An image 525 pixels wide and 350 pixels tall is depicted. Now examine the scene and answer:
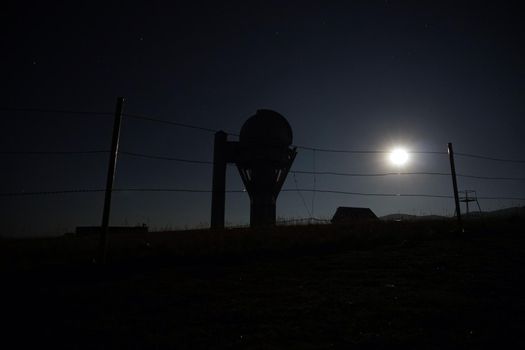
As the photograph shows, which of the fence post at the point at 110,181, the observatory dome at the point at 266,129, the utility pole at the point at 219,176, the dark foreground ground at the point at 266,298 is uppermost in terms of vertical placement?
the observatory dome at the point at 266,129

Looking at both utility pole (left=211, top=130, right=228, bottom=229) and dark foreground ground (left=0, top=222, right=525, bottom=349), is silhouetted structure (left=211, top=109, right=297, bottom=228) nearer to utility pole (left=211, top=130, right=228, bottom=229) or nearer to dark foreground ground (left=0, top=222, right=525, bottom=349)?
utility pole (left=211, top=130, right=228, bottom=229)

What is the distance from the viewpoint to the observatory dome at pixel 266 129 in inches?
872

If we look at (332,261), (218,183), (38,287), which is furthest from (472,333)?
(218,183)

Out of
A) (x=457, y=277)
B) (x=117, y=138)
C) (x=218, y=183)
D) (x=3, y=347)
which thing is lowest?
(x=3, y=347)

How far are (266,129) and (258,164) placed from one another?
2761mm

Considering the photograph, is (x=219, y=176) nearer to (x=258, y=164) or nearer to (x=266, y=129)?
(x=258, y=164)

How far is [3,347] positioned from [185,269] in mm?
2757

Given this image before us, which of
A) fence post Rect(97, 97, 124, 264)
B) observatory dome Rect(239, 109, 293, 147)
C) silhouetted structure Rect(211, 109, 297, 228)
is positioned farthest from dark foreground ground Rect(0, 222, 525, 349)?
observatory dome Rect(239, 109, 293, 147)

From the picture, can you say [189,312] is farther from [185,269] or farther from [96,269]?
Result: [96,269]

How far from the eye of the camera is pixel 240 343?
220 centimetres

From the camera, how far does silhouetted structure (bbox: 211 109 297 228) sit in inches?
853

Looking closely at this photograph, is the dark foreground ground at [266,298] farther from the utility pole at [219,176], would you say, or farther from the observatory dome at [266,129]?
the observatory dome at [266,129]

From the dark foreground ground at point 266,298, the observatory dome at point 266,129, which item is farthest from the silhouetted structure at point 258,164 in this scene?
the dark foreground ground at point 266,298

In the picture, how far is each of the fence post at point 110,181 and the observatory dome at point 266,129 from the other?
16255 mm
